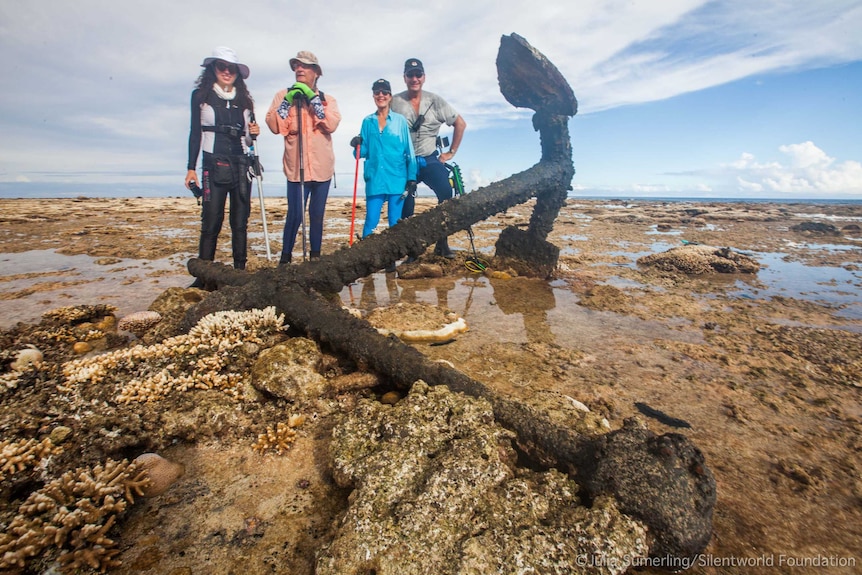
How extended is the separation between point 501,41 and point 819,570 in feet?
28.2

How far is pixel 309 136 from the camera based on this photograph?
21.2ft

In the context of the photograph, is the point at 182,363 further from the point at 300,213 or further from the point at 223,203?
the point at 300,213

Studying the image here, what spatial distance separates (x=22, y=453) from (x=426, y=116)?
7855 mm

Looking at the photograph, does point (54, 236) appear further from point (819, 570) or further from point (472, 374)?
point (819, 570)

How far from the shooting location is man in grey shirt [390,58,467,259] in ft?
25.6

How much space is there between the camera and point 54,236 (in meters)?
12.7

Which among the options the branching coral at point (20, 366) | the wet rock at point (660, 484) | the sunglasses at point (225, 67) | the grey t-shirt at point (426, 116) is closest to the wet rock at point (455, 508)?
the wet rock at point (660, 484)

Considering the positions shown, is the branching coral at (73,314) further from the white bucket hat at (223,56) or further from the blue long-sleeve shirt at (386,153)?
the blue long-sleeve shirt at (386,153)

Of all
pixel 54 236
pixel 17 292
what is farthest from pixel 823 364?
pixel 54 236

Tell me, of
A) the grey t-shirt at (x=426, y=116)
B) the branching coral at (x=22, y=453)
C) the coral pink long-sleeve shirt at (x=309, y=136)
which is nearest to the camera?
the branching coral at (x=22, y=453)

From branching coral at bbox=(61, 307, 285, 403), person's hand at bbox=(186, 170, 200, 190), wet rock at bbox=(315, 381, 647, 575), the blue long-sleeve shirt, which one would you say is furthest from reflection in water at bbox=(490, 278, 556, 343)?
person's hand at bbox=(186, 170, 200, 190)

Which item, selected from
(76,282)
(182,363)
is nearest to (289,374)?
(182,363)

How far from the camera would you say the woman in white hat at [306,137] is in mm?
6242

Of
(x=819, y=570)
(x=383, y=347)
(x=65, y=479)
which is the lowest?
(x=819, y=570)
